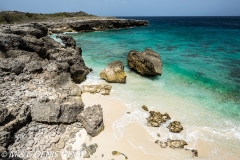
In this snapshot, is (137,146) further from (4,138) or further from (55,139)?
(4,138)

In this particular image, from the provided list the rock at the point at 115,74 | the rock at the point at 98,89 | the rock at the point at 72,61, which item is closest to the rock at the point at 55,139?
the rock at the point at 98,89

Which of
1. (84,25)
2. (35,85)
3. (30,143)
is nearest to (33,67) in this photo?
(35,85)

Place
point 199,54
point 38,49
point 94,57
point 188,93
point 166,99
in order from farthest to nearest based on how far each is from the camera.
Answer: point 199,54
point 94,57
point 38,49
point 188,93
point 166,99

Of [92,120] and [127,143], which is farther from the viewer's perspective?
[92,120]

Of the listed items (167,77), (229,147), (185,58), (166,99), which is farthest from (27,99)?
(185,58)

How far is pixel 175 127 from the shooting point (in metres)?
9.64

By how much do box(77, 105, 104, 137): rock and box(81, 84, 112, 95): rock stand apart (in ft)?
Result: 11.4

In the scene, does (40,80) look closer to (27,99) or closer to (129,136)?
(27,99)

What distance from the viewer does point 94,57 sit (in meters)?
23.5

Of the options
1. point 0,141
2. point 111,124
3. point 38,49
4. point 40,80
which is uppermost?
point 38,49

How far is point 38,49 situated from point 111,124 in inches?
441

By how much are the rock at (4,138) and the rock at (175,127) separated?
816cm

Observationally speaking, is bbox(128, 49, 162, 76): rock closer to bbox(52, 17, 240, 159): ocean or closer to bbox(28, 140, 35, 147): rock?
bbox(52, 17, 240, 159): ocean

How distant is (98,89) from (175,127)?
6420 mm
